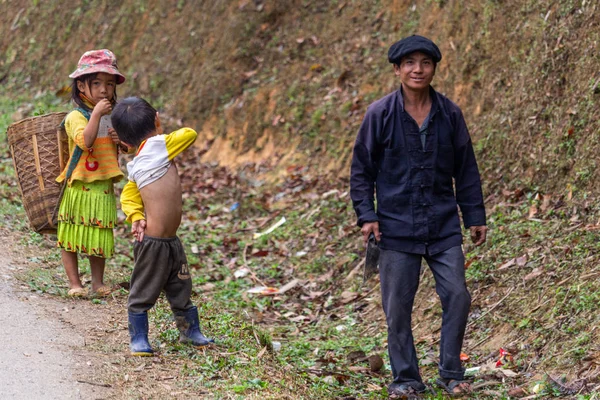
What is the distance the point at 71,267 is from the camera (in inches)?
257

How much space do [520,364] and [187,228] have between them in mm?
5527

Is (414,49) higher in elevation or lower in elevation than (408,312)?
higher

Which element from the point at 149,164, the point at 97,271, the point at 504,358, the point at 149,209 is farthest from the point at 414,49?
the point at 97,271

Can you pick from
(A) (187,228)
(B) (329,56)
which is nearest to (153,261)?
(A) (187,228)

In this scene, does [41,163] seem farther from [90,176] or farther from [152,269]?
[152,269]

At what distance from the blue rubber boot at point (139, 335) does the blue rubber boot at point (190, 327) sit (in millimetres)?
266

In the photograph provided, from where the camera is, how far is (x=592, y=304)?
5254 millimetres

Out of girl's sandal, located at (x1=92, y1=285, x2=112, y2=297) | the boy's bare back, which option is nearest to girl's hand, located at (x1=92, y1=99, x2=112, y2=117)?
the boy's bare back

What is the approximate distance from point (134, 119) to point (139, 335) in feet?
4.57

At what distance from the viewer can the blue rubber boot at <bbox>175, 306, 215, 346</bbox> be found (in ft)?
17.5

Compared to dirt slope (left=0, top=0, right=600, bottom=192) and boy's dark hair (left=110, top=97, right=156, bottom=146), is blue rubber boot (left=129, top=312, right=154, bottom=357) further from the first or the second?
dirt slope (left=0, top=0, right=600, bottom=192)

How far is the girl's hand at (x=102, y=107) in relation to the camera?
5879mm

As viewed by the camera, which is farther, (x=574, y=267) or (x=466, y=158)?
(x=574, y=267)

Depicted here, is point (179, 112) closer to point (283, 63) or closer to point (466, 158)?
point (283, 63)
